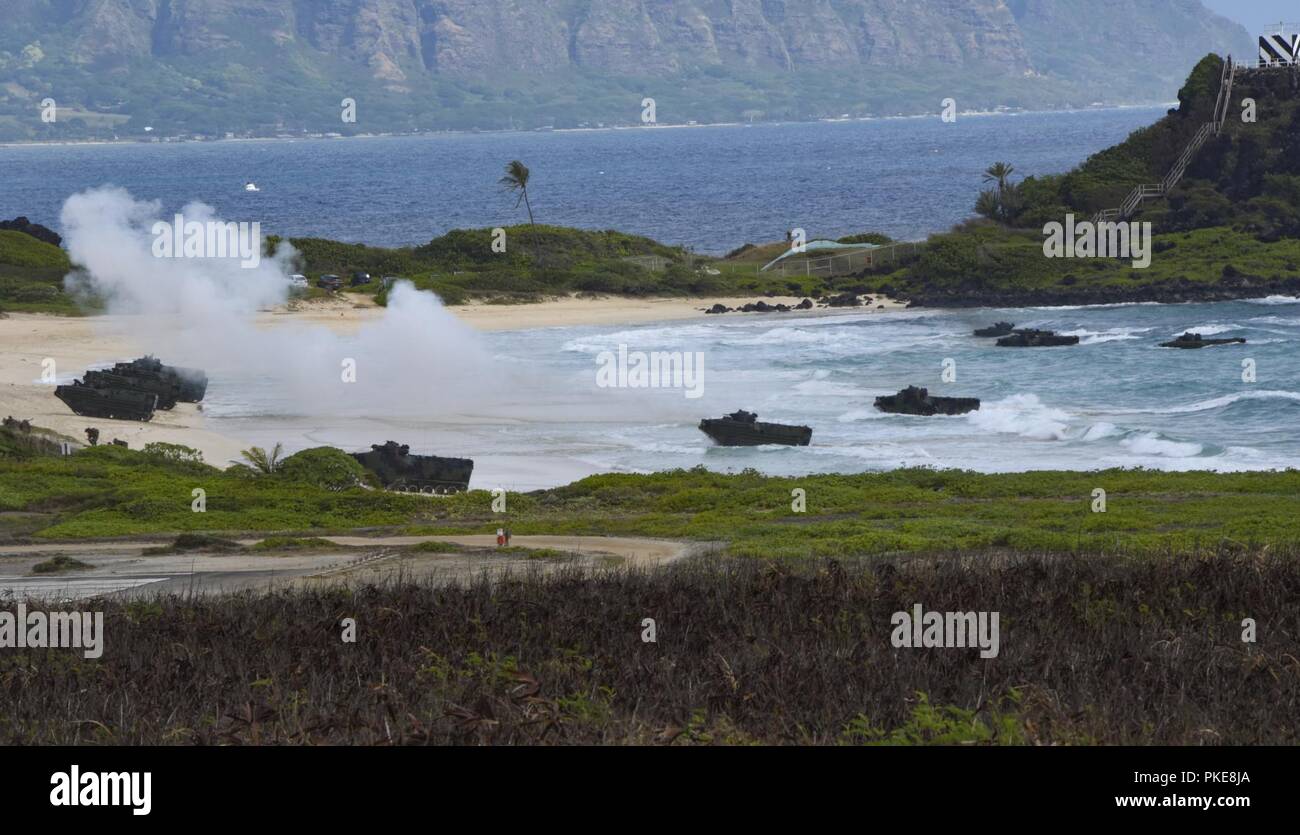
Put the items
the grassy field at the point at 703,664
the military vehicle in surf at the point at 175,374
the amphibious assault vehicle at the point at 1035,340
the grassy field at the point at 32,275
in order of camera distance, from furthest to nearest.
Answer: the grassy field at the point at 32,275 < the amphibious assault vehicle at the point at 1035,340 < the military vehicle in surf at the point at 175,374 < the grassy field at the point at 703,664

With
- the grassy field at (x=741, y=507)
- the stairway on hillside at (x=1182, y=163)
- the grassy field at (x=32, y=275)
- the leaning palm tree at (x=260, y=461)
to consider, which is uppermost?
the stairway on hillside at (x=1182, y=163)

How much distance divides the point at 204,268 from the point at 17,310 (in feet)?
41.3

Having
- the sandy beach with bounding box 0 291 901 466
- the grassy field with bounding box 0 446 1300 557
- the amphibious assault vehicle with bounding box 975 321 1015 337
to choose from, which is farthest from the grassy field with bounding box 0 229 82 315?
the amphibious assault vehicle with bounding box 975 321 1015 337

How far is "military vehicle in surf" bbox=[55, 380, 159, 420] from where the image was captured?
52.7 m

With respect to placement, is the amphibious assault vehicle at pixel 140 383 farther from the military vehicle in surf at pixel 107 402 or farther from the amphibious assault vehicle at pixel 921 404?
the amphibious assault vehicle at pixel 921 404

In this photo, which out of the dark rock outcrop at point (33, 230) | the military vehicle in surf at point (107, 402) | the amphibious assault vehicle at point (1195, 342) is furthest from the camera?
the dark rock outcrop at point (33, 230)

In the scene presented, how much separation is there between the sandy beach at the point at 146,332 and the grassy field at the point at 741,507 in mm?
7168

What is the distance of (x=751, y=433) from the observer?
49.7 metres

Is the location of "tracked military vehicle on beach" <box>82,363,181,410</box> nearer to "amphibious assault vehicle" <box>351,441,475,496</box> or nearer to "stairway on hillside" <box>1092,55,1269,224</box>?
"amphibious assault vehicle" <box>351,441,475,496</box>

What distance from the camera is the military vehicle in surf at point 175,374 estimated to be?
55938 millimetres

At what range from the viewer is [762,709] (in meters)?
15.4

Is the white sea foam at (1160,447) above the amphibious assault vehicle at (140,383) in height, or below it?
below

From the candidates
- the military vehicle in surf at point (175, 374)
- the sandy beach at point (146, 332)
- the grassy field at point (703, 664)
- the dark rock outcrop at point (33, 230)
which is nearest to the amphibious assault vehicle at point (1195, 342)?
the sandy beach at point (146, 332)

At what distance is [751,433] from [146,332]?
3327cm
